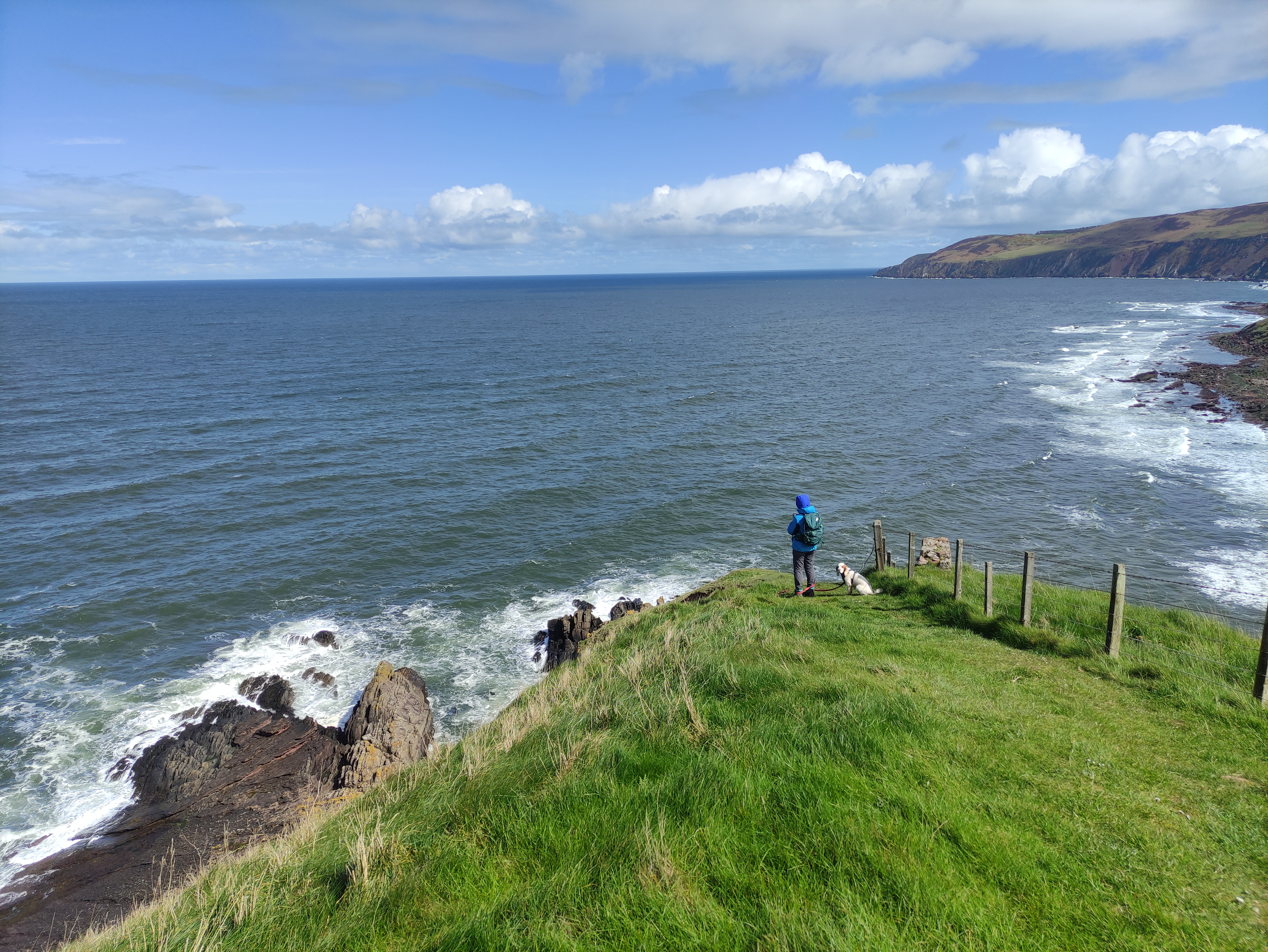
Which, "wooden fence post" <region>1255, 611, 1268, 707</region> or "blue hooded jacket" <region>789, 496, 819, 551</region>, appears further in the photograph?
"blue hooded jacket" <region>789, 496, 819, 551</region>

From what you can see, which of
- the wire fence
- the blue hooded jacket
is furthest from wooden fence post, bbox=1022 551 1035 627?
the blue hooded jacket

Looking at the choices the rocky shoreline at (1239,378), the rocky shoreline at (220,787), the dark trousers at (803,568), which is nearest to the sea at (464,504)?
the rocky shoreline at (220,787)

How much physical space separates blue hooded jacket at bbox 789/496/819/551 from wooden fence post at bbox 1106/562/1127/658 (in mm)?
6529

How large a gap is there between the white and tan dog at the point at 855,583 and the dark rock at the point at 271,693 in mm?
16852

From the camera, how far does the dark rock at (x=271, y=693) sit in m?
20.7

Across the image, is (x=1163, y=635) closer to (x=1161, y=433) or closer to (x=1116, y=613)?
(x=1116, y=613)

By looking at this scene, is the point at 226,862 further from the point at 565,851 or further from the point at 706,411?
the point at 706,411

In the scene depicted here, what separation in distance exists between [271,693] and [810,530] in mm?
17250

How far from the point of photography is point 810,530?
17.0 m

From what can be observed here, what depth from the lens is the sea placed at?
22.2 metres

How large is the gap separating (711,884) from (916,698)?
4.91 metres

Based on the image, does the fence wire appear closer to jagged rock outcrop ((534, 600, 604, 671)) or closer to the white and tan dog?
the white and tan dog

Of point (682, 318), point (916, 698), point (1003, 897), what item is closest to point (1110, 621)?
point (916, 698)

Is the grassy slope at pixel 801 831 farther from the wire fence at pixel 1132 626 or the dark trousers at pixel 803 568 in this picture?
the dark trousers at pixel 803 568
